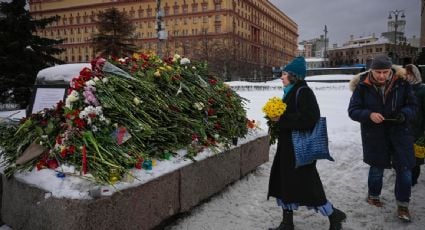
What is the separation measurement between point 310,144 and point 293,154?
0.18 m

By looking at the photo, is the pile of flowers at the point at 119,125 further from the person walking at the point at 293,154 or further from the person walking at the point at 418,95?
the person walking at the point at 418,95

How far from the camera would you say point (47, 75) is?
4688 millimetres

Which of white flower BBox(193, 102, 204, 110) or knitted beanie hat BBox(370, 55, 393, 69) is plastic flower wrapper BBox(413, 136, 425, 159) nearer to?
knitted beanie hat BBox(370, 55, 393, 69)

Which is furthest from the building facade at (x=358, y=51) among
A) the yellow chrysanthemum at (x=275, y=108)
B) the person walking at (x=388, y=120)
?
the yellow chrysanthemum at (x=275, y=108)

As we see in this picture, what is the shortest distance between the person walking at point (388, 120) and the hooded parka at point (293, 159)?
90 cm

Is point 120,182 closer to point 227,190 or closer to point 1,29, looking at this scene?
point 227,190

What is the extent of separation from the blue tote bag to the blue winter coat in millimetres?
800

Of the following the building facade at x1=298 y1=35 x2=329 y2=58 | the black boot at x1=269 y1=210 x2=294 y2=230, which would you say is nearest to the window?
the building facade at x1=298 y1=35 x2=329 y2=58

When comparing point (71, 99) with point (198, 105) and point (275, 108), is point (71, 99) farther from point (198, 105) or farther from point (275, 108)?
point (275, 108)

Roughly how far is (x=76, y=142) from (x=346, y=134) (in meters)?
6.30

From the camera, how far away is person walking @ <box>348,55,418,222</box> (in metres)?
3.69

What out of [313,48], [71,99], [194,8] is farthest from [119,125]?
[313,48]

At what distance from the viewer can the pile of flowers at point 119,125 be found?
308 cm

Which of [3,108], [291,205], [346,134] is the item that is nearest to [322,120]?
[291,205]
